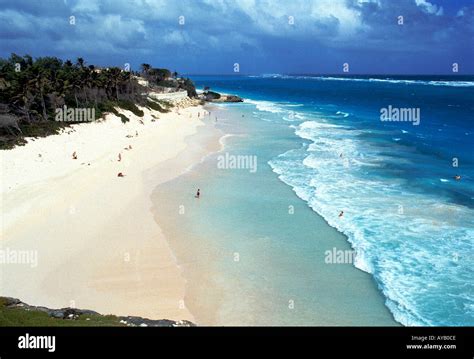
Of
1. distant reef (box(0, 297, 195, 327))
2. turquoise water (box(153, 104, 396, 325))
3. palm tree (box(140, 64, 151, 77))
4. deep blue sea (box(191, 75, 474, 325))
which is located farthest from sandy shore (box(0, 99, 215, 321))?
palm tree (box(140, 64, 151, 77))

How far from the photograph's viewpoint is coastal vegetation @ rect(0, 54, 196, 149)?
4078 cm

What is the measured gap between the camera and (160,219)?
1000 inches

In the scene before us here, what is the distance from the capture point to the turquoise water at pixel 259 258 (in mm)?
16359

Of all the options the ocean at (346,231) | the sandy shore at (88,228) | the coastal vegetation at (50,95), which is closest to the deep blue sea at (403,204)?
the ocean at (346,231)

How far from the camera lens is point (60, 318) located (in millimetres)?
14195

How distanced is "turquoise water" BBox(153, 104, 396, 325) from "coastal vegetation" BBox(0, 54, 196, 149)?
17.0 m

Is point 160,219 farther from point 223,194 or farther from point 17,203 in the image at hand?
point 17,203

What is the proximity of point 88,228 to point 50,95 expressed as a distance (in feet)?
103

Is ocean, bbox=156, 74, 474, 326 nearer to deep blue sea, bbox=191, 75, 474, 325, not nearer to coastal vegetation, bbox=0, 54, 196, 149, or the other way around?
deep blue sea, bbox=191, 75, 474, 325

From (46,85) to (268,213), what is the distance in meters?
33.5

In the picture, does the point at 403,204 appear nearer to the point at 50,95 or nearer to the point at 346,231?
the point at 346,231

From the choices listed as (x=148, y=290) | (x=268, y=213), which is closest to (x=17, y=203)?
(x=148, y=290)

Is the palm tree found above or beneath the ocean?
above
